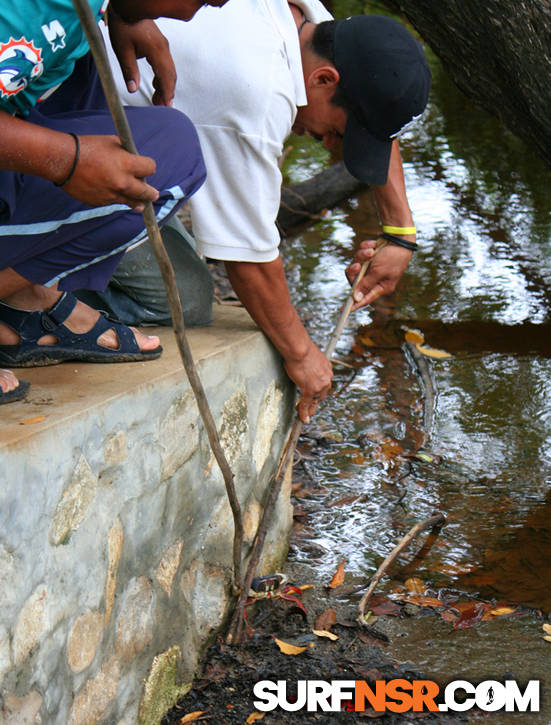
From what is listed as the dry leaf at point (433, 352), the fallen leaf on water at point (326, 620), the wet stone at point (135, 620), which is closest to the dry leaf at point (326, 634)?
the fallen leaf on water at point (326, 620)

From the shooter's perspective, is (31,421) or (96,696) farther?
(96,696)

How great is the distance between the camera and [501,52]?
11.4 ft

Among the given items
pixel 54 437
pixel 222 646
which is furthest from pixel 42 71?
pixel 222 646

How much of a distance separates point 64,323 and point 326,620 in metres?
1.09

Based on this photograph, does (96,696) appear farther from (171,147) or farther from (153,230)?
(171,147)

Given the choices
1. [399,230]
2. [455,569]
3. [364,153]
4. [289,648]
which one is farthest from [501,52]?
[289,648]

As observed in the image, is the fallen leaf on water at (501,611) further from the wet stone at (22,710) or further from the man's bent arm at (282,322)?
the wet stone at (22,710)

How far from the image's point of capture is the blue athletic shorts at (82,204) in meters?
1.74

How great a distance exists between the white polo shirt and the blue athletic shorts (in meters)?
0.19

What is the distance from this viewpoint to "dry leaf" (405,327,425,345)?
4.06 m

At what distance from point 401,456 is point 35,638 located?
1.87m

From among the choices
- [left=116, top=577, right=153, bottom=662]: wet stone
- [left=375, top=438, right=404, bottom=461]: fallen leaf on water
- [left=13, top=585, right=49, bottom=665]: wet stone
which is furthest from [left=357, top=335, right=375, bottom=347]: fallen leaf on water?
[left=13, top=585, right=49, bottom=665]: wet stone

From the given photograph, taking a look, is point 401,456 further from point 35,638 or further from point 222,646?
point 35,638

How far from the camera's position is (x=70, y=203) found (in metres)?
1.77
